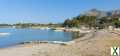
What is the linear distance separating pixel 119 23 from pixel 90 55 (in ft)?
371

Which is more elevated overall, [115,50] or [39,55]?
[115,50]

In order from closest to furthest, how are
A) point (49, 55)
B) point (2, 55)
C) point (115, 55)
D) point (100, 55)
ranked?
point (115, 55) → point (100, 55) → point (49, 55) → point (2, 55)

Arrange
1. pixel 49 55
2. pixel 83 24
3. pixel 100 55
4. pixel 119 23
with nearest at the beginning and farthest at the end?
pixel 100 55
pixel 49 55
pixel 119 23
pixel 83 24

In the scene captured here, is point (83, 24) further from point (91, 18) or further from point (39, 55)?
point (39, 55)

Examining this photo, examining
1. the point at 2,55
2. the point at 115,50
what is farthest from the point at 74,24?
the point at 115,50

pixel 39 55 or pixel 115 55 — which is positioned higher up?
pixel 115 55

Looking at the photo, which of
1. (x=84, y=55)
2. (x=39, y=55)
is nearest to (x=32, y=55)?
(x=39, y=55)

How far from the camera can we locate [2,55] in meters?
21.9

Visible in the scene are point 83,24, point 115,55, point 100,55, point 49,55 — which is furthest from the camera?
point 83,24

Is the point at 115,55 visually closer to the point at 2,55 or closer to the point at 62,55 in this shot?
the point at 62,55

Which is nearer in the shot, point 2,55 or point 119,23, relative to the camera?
point 2,55

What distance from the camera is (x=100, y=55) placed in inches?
728

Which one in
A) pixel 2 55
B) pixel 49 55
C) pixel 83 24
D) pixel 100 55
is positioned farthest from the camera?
pixel 83 24

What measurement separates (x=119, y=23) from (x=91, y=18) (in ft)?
198
